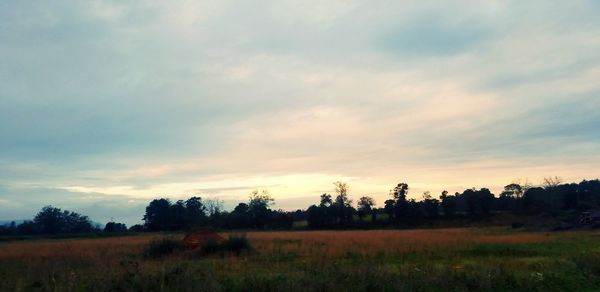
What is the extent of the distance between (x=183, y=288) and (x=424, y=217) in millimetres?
85058

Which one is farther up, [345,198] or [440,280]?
[345,198]

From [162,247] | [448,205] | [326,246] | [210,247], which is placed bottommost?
[326,246]

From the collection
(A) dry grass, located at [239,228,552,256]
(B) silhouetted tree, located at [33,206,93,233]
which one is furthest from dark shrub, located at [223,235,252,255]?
(B) silhouetted tree, located at [33,206,93,233]

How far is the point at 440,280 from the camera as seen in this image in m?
12.6

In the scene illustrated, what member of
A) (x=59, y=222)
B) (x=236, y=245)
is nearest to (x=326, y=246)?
(x=236, y=245)

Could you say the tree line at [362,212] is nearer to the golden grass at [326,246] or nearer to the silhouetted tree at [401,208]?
the silhouetted tree at [401,208]

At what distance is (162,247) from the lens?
28406mm

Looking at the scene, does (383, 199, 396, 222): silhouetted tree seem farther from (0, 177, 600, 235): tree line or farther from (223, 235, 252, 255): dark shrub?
(223, 235, 252, 255): dark shrub

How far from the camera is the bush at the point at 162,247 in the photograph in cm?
2758

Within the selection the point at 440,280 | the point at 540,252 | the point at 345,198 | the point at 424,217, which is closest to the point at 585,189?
the point at 424,217

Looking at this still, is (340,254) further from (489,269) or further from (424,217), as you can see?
(424,217)

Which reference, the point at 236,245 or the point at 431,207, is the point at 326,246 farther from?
the point at 431,207

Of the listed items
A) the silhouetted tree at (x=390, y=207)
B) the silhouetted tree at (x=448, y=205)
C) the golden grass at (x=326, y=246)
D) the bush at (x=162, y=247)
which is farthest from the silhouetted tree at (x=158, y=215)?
the bush at (x=162, y=247)

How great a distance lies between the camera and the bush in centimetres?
2758
